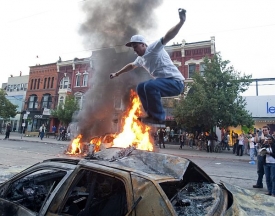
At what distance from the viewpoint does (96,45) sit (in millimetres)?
12266

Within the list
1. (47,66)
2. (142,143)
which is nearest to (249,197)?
(142,143)

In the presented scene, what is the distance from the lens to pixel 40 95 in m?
36.9

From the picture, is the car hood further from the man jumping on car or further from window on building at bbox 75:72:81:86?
window on building at bbox 75:72:81:86

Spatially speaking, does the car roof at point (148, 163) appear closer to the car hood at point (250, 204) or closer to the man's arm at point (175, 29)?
the car hood at point (250, 204)

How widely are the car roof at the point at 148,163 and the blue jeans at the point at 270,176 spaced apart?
4.28m

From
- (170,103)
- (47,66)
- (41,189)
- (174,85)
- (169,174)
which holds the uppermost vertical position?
(47,66)

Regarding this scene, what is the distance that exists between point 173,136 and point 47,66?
2423cm

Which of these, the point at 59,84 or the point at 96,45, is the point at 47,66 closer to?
the point at 59,84

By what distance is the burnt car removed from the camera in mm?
1802

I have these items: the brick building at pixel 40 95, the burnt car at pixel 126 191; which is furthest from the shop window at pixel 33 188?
the brick building at pixel 40 95

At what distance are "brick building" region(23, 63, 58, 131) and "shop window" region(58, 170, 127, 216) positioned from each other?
3410cm

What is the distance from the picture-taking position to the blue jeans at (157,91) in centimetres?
370

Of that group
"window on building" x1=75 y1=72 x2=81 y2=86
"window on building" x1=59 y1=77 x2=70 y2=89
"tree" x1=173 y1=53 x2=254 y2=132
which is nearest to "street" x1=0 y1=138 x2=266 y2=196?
"tree" x1=173 y1=53 x2=254 y2=132

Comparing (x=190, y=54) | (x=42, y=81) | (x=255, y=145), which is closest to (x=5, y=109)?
(x=42, y=81)
